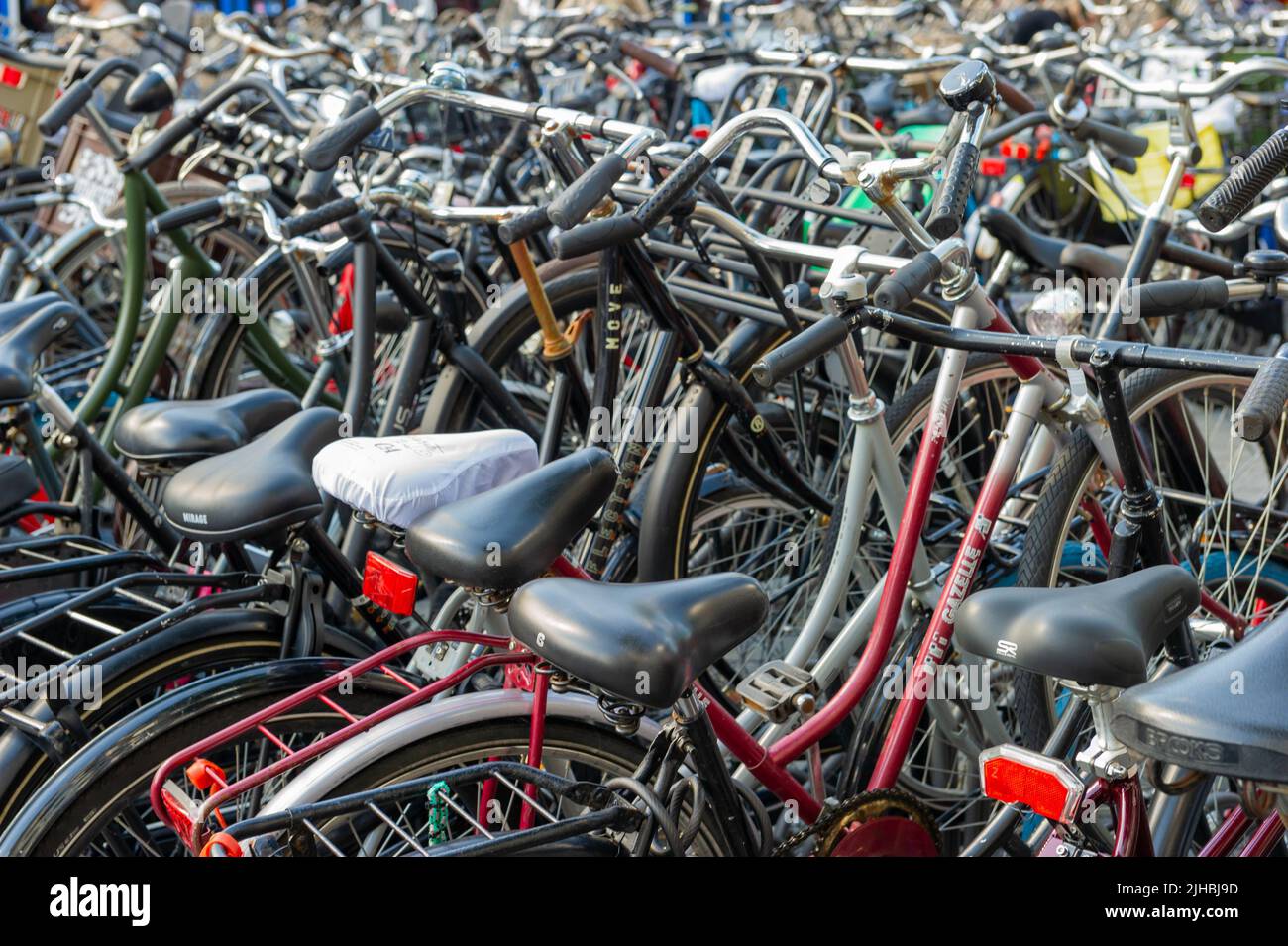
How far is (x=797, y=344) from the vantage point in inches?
74.4

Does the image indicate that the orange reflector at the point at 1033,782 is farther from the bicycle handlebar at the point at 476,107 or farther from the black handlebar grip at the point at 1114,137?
the black handlebar grip at the point at 1114,137

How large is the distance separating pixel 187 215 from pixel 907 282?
7.87 ft

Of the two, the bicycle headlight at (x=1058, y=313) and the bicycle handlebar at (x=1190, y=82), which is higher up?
the bicycle handlebar at (x=1190, y=82)

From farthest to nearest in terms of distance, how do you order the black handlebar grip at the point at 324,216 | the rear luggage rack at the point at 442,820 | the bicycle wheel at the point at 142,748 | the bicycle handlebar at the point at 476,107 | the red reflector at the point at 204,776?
the black handlebar grip at the point at 324,216
the bicycle handlebar at the point at 476,107
the bicycle wheel at the point at 142,748
the red reflector at the point at 204,776
the rear luggage rack at the point at 442,820

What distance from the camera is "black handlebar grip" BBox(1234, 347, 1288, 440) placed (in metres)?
1.53

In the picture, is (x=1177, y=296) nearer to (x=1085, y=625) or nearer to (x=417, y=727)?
(x=1085, y=625)

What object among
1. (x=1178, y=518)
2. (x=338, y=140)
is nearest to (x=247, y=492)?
(x=338, y=140)

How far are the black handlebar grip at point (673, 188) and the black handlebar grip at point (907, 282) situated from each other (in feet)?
1.75

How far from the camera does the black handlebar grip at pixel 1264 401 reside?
153 cm

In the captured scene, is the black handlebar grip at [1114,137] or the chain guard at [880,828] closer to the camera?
the chain guard at [880,828]

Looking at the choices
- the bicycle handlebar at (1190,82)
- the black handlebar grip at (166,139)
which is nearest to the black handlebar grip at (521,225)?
the black handlebar grip at (166,139)

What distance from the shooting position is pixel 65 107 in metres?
4.10
